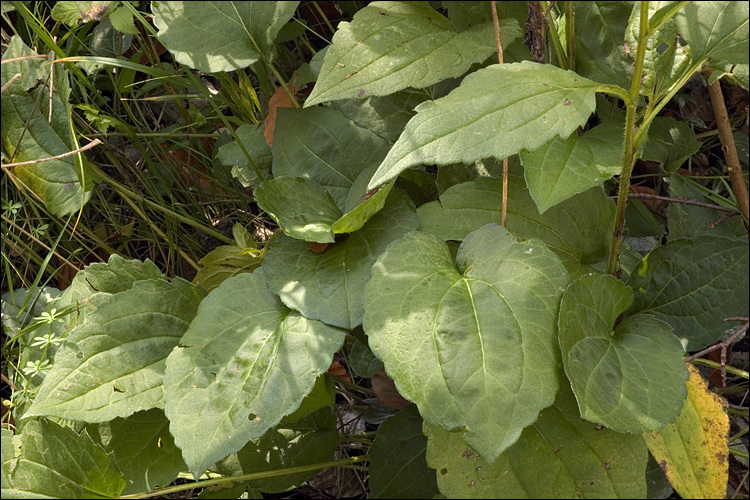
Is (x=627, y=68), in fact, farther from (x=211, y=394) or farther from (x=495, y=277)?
(x=211, y=394)

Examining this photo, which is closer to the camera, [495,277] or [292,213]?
[495,277]

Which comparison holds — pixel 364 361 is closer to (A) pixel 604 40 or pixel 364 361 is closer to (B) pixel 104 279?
(B) pixel 104 279

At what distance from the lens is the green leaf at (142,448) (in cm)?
169

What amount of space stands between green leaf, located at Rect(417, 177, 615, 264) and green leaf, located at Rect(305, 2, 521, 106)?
0.29 meters

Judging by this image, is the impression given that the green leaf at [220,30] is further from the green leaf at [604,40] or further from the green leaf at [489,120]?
the green leaf at [604,40]

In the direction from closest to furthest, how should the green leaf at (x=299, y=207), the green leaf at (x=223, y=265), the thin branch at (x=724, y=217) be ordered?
the green leaf at (x=299, y=207), the thin branch at (x=724, y=217), the green leaf at (x=223, y=265)

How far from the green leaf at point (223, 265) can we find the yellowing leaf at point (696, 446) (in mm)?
1119

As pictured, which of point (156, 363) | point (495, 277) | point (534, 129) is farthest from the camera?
point (156, 363)

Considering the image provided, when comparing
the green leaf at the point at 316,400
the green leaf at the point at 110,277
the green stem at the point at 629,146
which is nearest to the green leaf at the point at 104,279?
the green leaf at the point at 110,277

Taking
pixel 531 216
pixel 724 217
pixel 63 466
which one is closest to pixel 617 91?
pixel 531 216

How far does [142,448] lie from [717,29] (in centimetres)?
160

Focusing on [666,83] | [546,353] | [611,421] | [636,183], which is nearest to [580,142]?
[666,83]

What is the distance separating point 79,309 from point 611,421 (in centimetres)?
132

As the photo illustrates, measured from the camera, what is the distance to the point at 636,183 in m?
2.24
